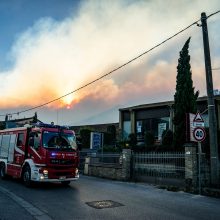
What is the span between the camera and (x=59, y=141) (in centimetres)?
1445

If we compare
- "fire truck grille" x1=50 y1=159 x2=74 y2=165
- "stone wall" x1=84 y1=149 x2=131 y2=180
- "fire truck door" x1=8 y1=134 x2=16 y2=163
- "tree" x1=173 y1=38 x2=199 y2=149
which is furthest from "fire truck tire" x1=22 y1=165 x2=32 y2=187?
"tree" x1=173 y1=38 x2=199 y2=149

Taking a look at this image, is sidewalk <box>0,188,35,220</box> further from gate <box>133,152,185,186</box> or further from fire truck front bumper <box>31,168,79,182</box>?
gate <box>133,152,185,186</box>

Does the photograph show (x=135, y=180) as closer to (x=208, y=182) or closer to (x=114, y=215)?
Answer: (x=208, y=182)

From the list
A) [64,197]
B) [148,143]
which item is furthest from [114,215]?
[148,143]

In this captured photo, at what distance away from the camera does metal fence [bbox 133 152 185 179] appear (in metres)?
15.7

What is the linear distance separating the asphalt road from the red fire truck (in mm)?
750

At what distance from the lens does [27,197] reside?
36.6 feet

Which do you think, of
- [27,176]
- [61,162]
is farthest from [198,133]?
[27,176]

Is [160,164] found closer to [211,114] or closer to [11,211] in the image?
[211,114]

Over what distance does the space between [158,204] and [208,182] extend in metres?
5.48

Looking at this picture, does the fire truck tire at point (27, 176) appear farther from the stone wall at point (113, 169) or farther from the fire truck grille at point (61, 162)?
the stone wall at point (113, 169)

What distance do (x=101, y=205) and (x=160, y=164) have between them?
287 inches

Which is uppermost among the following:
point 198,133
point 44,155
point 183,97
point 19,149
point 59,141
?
point 183,97

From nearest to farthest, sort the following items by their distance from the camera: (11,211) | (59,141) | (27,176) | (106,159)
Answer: (11,211) < (27,176) < (59,141) < (106,159)
